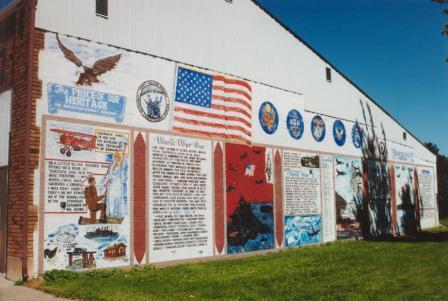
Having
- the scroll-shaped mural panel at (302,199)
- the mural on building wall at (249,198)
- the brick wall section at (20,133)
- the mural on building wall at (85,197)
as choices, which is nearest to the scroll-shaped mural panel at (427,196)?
the scroll-shaped mural panel at (302,199)

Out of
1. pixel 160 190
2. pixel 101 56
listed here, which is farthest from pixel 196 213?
pixel 101 56

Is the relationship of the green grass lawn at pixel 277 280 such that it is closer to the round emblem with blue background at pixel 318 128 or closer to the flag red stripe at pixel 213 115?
the flag red stripe at pixel 213 115

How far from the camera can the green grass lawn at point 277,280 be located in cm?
1000

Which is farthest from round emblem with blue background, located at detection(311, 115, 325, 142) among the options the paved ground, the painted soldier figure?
the paved ground

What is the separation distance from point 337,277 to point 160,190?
5567mm

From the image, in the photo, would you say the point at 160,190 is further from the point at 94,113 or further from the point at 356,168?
the point at 356,168

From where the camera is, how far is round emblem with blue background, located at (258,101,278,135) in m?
18.8

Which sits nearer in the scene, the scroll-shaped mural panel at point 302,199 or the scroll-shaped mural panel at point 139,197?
the scroll-shaped mural panel at point 139,197

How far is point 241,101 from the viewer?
1795 centimetres

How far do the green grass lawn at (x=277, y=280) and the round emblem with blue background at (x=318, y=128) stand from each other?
21.2 feet

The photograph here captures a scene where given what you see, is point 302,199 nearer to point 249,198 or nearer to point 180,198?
point 249,198

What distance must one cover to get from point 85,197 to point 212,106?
5879 mm

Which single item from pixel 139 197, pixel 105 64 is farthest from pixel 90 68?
pixel 139 197

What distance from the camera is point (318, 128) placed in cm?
2216
